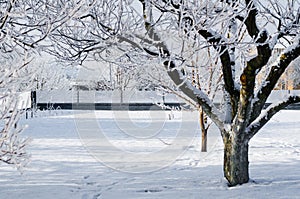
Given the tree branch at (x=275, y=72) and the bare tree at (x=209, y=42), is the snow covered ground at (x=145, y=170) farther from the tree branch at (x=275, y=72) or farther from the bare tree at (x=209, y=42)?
the tree branch at (x=275, y=72)

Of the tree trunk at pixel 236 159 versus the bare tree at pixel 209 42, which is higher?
the bare tree at pixel 209 42

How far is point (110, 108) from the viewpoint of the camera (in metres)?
26.7

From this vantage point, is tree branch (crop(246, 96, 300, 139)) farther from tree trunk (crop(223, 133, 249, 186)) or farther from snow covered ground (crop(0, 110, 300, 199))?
snow covered ground (crop(0, 110, 300, 199))

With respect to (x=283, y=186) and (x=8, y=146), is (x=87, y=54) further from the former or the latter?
(x=283, y=186)

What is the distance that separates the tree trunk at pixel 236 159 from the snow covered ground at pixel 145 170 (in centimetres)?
15

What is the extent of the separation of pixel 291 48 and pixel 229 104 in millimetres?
1451

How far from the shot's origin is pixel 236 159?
549cm

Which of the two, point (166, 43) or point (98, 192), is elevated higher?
point (166, 43)

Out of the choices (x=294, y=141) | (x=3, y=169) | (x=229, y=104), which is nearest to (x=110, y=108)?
(x=294, y=141)

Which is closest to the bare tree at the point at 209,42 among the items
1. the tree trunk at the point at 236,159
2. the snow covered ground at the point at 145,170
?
the tree trunk at the point at 236,159

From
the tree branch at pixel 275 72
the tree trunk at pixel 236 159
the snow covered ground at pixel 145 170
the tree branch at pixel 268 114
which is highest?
the tree branch at pixel 275 72

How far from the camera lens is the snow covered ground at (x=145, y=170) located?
18.1ft

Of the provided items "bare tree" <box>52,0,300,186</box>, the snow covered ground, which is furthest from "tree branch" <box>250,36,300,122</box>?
the snow covered ground

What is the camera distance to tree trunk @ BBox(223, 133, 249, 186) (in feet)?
17.9
